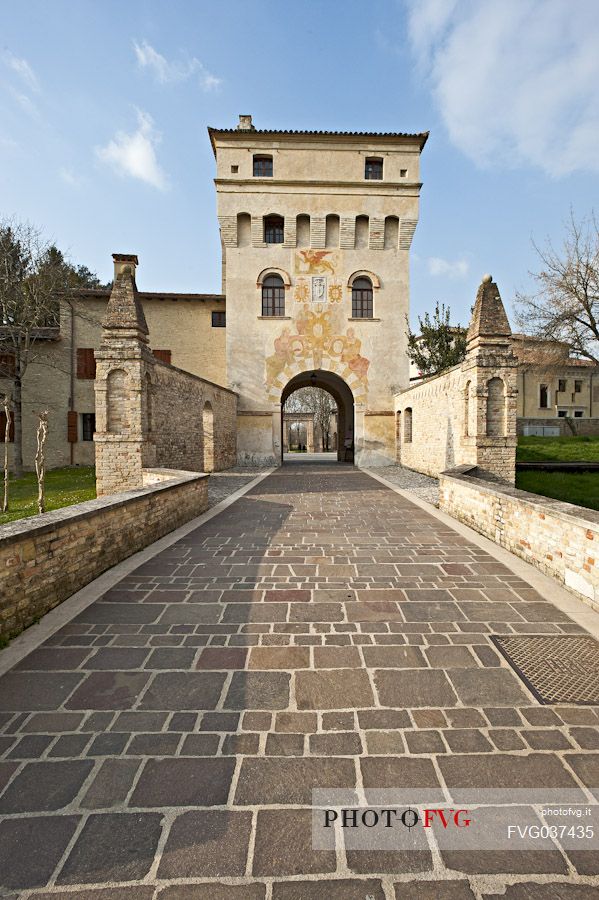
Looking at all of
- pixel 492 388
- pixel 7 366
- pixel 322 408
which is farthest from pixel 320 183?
pixel 322 408

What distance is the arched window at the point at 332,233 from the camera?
18969 mm

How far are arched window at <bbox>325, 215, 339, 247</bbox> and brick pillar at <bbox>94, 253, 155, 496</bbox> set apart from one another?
12.1m

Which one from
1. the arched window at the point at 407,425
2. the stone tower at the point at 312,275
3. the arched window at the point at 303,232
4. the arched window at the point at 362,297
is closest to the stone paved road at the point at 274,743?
the arched window at the point at 407,425

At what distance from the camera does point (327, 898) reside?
1474 millimetres

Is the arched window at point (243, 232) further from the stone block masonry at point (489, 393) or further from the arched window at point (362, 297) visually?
the stone block masonry at point (489, 393)

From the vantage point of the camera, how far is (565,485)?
38.9ft

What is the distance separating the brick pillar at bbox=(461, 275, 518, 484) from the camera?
9.62 m

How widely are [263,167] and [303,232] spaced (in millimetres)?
3582

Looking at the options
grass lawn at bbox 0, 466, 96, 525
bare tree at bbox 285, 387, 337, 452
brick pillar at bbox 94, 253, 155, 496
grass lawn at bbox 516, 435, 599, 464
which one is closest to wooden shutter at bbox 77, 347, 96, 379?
grass lawn at bbox 0, 466, 96, 525

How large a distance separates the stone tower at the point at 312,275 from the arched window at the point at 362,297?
0.81ft

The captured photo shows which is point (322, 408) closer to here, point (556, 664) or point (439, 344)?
point (439, 344)

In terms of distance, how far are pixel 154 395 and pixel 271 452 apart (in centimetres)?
890

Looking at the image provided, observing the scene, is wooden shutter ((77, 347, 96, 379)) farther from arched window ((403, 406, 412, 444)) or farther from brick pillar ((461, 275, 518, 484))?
brick pillar ((461, 275, 518, 484))

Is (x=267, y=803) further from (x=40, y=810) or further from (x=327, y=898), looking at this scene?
(x=40, y=810)
